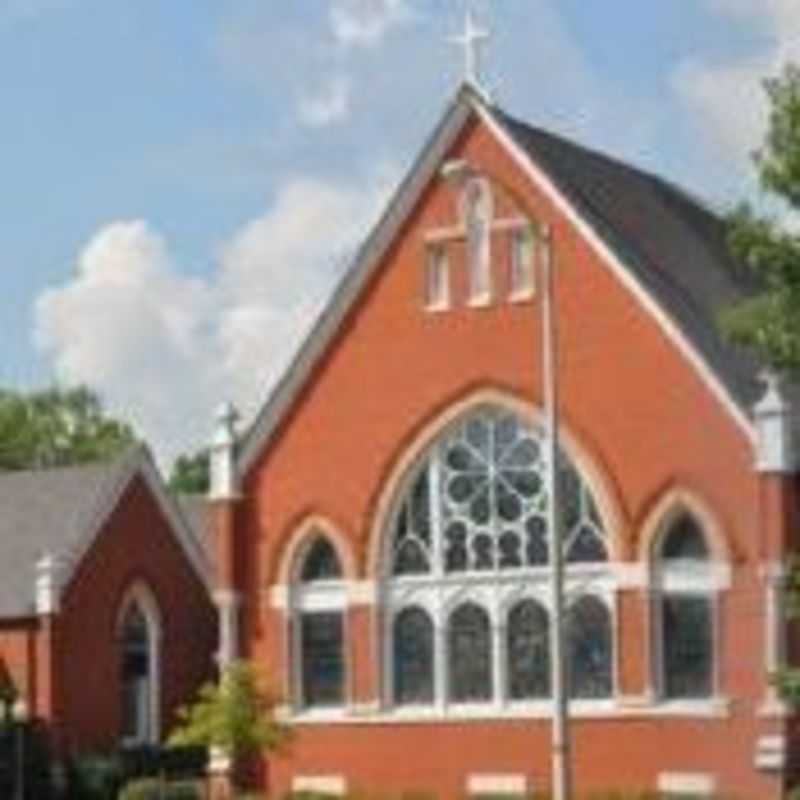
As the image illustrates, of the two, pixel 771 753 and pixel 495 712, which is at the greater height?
pixel 495 712

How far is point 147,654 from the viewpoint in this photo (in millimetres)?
64438

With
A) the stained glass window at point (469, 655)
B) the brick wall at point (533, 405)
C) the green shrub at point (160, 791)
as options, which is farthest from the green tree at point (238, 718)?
the stained glass window at point (469, 655)

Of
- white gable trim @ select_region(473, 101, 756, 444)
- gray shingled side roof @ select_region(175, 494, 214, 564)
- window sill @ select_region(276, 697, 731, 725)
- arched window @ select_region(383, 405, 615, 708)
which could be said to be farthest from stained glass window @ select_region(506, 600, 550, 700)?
gray shingled side roof @ select_region(175, 494, 214, 564)

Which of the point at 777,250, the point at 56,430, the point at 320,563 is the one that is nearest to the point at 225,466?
the point at 320,563

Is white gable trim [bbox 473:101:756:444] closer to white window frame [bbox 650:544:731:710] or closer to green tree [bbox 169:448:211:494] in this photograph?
white window frame [bbox 650:544:731:710]

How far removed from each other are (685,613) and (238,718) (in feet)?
28.7

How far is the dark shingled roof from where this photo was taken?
5138 centimetres

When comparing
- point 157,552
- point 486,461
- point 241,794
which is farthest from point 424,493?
point 157,552

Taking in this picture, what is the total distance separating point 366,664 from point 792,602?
2139 cm

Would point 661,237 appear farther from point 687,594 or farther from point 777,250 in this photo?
point 777,250

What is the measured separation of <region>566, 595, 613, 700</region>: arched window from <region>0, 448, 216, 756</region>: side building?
14184mm

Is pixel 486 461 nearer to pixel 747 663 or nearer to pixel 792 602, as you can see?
pixel 747 663

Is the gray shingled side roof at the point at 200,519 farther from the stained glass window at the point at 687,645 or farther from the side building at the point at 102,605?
the stained glass window at the point at 687,645

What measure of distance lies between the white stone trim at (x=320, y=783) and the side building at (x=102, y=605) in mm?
8069
